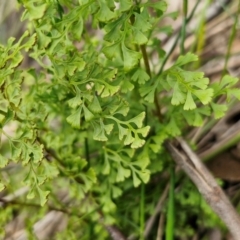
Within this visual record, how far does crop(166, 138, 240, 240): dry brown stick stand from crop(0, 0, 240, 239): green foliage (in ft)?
0.24

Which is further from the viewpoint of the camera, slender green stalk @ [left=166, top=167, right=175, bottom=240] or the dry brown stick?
slender green stalk @ [left=166, top=167, right=175, bottom=240]

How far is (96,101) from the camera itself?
1.31 meters

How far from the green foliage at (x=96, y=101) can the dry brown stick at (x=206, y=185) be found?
0.07 metres

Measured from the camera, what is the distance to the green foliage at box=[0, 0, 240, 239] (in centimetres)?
125

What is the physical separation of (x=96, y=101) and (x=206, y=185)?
1.44 feet

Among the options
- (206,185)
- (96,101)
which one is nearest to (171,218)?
(206,185)

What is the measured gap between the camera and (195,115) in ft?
4.95

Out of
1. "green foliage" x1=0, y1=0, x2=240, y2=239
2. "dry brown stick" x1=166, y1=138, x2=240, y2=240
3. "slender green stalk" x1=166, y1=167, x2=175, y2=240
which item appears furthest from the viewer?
"slender green stalk" x1=166, y1=167, x2=175, y2=240

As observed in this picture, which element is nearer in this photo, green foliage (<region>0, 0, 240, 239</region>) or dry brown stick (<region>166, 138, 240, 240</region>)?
green foliage (<region>0, 0, 240, 239</region>)

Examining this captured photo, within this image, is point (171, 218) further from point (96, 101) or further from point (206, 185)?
point (96, 101)

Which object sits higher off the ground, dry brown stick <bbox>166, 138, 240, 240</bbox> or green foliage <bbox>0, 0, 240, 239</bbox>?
green foliage <bbox>0, 0, 240, 239</bbox>

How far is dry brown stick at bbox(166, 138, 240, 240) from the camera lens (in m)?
1.42

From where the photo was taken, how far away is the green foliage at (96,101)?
1255 mm

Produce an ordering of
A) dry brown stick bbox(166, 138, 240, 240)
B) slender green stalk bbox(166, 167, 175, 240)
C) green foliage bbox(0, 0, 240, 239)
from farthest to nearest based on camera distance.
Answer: slender green stalk bbox(166, 167, 175, 240) → dry brown stick bbox(166, 138, 240, 240) → green foliage bbox(0, 0, 240, 239)
